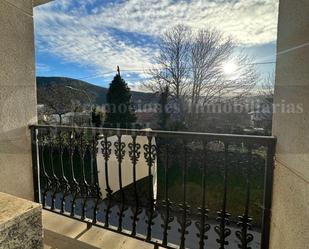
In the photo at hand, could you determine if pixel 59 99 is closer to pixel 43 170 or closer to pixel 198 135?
pixel 43 170

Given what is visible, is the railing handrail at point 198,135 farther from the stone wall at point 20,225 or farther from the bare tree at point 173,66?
the bare tree at point 173,66

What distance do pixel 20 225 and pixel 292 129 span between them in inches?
47.5

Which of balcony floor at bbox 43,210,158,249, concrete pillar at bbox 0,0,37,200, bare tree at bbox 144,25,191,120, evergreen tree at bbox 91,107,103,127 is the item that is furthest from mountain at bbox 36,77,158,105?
balcony floor at bbox 43,210,158,249

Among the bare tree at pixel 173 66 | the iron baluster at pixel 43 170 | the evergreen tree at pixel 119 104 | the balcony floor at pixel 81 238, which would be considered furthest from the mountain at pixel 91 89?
the balcony floor at pixel 81 238

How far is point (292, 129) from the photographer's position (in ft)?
3.64

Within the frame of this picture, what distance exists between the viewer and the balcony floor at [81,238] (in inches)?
69.4

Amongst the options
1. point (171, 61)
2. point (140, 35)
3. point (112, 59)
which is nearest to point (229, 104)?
point (171, 61)

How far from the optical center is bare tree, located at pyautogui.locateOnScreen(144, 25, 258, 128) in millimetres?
9641

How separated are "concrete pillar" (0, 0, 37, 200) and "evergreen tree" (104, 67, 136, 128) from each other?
9601 millimetres

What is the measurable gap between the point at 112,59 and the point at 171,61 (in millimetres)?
3067

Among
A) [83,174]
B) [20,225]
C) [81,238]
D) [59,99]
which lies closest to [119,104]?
[59,99]

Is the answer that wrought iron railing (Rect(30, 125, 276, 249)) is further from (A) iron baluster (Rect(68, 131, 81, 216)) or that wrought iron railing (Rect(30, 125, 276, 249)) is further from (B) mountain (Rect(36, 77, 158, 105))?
(B) mountain (Rect(36, 77, 158, 105))

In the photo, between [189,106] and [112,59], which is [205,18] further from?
[112,59]

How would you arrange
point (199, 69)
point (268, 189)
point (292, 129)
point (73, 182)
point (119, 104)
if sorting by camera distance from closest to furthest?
point (292, 129), point (268, 189), point (73, 182), point (199, 69), point (119, 104)
